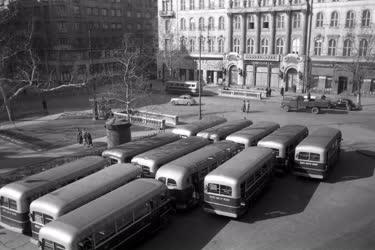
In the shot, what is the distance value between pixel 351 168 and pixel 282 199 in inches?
273

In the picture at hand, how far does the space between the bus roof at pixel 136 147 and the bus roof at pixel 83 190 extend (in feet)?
7.22

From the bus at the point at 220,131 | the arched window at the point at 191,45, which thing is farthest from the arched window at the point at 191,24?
the bus at the point at 220,131

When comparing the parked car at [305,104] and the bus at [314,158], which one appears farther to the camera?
the parked car at [305,104]

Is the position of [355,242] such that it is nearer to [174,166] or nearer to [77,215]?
[174,166]

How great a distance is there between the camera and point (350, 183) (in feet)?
70.3

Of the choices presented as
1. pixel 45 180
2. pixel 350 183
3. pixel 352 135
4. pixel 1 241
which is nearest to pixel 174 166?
pixel 45 180

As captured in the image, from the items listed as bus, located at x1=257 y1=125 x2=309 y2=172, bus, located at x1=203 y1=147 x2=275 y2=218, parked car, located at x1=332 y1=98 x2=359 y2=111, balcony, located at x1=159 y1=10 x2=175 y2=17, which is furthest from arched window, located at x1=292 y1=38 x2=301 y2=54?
bus, located at x1=203 y1=147 x2=275 y2=218

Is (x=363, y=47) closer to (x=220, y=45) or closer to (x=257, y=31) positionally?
(x=257, y=31)

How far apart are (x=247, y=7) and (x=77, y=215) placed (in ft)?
167

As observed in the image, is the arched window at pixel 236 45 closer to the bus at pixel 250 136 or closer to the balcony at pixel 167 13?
the balcony at pixel 167 13

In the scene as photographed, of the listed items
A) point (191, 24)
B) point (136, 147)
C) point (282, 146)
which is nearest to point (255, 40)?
point (191, 24)

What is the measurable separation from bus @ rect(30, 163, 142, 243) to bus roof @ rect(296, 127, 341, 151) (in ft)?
31.8

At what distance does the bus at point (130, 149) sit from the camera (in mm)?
20578

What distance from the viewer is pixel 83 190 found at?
15688 mm
